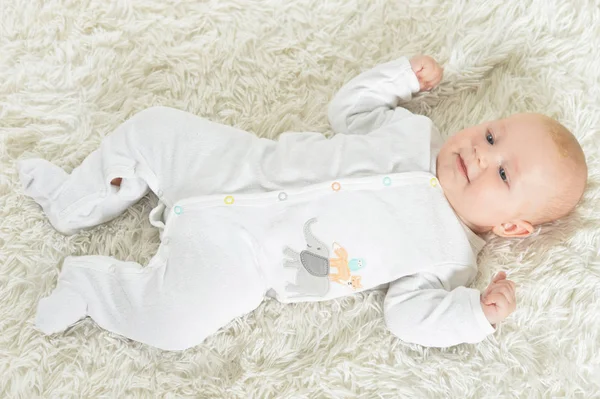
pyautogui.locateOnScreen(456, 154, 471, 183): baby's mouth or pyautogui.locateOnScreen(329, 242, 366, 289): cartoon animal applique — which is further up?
pyautogui.locateOnScreen(456, 154, 471, 183): baby's mouth

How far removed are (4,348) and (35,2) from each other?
100 cm

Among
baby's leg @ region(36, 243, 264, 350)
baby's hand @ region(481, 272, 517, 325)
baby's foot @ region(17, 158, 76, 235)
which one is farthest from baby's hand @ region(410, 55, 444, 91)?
baby's foot @ region(17, 158, 76, 235)

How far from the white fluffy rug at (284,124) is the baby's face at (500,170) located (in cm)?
13

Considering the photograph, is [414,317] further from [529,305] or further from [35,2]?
[35,2]

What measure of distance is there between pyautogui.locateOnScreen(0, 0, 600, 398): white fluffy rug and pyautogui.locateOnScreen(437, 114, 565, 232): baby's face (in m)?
0.13

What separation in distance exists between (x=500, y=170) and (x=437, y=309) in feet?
1.19

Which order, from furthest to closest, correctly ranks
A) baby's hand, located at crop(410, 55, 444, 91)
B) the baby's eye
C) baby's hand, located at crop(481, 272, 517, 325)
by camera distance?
baby's hand, located at crop(410, 55, 444, 91) < the baby's eye < baby's hand, located at crop(481, 272, 517, 325)

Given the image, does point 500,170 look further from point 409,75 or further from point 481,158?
point 409,75

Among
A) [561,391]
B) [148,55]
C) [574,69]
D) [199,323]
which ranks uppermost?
[574,69]

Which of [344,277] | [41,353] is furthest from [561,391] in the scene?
[41,353]

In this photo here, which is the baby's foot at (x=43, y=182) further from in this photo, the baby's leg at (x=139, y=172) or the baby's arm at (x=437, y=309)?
the baby's arm at (x=437, y=309)

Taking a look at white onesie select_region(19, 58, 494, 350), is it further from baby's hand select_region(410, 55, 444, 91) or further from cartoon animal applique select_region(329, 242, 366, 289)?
baby's hand select_region(410, 55, 444, 91)

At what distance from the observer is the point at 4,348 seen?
1.51 metres

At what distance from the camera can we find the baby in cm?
150
